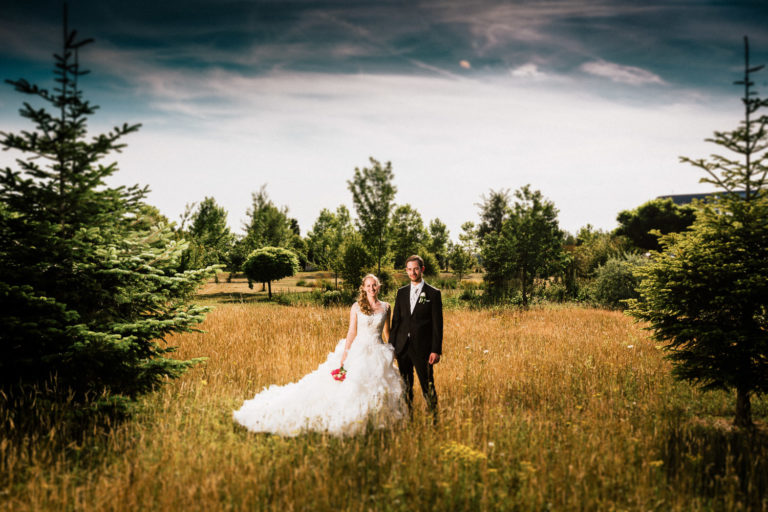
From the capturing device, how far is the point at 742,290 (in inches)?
181

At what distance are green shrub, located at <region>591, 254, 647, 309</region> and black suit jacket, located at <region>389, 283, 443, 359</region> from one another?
52.4ft

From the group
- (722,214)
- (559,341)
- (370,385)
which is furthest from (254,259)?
(722,214)

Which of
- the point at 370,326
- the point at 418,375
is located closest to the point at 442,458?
the point at 418,375

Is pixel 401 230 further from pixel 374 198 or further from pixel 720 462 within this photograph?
pixel 720 462

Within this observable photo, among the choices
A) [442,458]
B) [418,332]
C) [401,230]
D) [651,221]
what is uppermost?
[651,221]

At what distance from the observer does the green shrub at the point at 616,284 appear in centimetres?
1762

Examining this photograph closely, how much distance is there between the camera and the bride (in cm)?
460

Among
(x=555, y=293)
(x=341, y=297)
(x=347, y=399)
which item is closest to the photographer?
(x=347, y=399)

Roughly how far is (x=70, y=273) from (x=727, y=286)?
8.43 metres

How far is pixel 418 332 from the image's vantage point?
202 inches

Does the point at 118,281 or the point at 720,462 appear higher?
the point at 118,281

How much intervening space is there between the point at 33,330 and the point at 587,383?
7.83 metres

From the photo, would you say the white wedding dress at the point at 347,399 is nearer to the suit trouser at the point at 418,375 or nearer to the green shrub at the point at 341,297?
the suit trouser at the point at 418,375

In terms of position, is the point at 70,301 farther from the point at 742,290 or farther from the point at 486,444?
the point at 742,290
